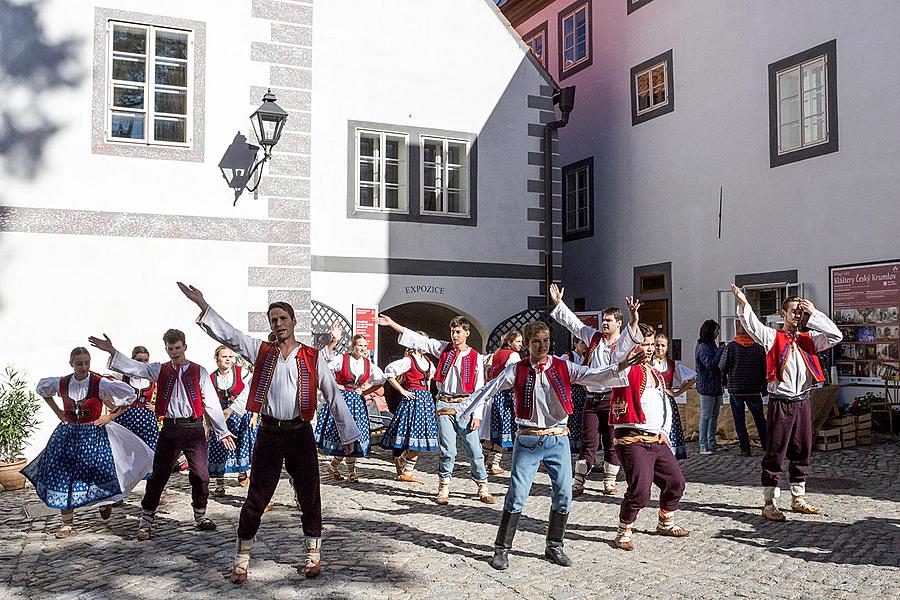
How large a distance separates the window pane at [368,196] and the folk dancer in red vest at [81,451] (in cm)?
743

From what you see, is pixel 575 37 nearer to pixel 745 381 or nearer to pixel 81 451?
pixel 745 381

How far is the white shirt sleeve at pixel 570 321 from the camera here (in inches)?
309

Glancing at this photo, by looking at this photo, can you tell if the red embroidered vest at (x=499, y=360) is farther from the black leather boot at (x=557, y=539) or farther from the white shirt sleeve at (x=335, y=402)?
the white shirt sleeve at (x=335, y=402)

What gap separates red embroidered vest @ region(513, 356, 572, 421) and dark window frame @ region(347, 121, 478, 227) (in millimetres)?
8250

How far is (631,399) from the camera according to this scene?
261 inches

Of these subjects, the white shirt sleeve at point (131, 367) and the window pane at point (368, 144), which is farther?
the window pane at point (368, 144)

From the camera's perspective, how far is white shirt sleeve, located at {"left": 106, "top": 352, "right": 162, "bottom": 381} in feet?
22.4

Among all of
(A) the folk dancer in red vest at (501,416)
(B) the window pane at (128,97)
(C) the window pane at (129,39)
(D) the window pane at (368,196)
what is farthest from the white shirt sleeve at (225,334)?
(D) the window pane at (368,196)

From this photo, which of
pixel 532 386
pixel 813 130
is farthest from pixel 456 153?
pixel 532 386

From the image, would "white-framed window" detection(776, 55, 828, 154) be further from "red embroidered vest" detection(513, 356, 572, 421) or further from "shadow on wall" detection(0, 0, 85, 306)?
"shadow on wall" detection(0, 0, 85, 306)

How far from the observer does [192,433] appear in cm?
718

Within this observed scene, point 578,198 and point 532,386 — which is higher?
point 578,198

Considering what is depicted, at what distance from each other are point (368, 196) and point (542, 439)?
8.88 meters

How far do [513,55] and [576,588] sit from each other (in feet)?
37.0
